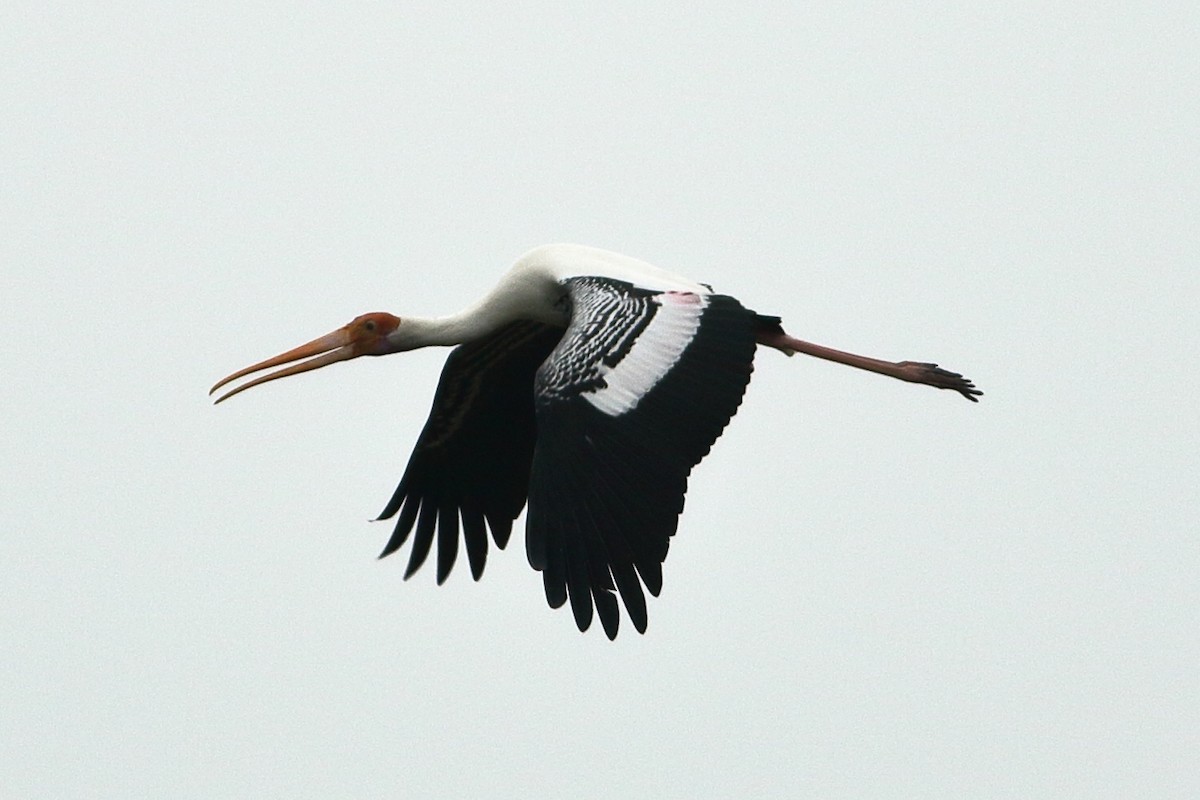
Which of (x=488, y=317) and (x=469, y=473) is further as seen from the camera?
(x=469, y=473)

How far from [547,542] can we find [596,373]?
1.07m

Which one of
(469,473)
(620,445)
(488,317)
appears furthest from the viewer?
(469,473)

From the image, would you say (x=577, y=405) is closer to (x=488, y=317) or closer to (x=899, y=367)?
(x=488, y=317)

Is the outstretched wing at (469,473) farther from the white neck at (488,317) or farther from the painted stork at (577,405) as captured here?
the white neck at (488,317)

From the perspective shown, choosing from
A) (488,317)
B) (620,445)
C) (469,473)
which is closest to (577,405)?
(620,445)

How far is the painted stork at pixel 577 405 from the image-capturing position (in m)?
11.8

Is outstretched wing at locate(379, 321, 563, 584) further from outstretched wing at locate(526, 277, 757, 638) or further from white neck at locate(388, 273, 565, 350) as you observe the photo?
outstretched wing at locate(526, 277, 757, 638)

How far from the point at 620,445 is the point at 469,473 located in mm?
3614

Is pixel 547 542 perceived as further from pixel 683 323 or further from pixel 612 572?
pixel 683 323

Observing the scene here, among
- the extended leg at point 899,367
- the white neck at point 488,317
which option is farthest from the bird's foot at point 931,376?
the white neck at point 488,317

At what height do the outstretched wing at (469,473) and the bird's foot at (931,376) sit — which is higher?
the bird's foot at (931,376)

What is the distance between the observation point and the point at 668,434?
12008mm

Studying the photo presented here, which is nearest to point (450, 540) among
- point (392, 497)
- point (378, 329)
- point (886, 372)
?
point (392, 497)

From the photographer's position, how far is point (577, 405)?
12.2 m
